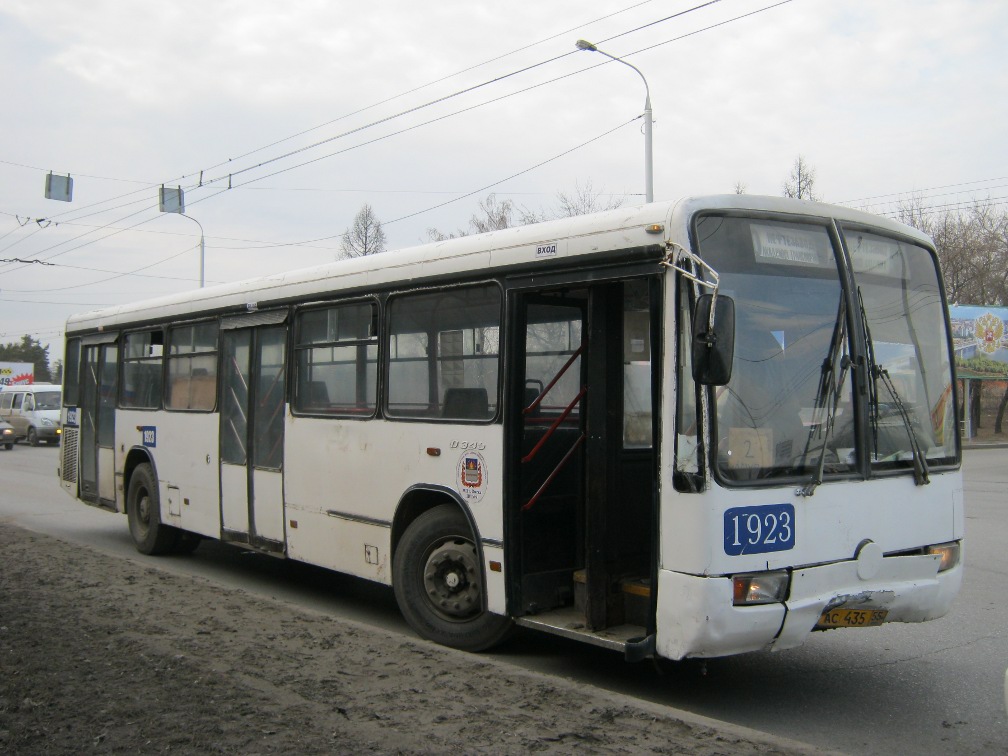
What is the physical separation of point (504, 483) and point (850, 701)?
2.36 metres

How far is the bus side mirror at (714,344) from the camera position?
16.4 feet

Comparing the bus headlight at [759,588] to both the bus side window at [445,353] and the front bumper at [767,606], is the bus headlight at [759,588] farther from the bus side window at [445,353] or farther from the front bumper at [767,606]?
the bus side window at [445,353]

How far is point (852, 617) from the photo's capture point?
18.2 feet

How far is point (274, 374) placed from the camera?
29.5 ft

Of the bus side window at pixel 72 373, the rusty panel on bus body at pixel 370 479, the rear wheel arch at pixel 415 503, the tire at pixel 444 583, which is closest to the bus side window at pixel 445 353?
the rusty panel on bus body at pixel 370 479

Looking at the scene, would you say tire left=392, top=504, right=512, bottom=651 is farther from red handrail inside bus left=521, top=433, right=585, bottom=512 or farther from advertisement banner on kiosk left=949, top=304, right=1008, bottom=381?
advertisement banner on kiosk left=949, top=304, right=1008, bottom=381

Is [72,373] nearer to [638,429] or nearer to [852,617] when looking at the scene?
[638,429]

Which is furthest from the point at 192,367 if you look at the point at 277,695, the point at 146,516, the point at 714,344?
the point at 714,344

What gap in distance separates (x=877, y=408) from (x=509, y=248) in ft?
7.92

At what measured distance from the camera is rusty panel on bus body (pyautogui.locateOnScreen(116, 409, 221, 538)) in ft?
32.5

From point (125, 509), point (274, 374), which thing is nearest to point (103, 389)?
point (125, 509)

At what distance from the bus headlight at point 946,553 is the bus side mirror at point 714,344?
1.95 meters

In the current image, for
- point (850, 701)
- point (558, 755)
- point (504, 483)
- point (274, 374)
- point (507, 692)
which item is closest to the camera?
point (558, 755)

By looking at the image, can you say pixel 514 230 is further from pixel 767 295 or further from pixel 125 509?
pixel 125 509
